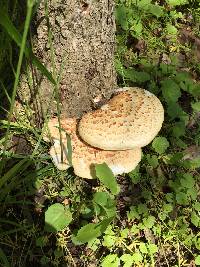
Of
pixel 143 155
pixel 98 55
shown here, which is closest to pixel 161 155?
pixel 143 155

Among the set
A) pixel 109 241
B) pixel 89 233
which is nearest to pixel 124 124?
pixel 89 233

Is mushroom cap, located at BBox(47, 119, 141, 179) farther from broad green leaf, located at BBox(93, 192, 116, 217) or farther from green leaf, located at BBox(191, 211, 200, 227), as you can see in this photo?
green leaf, located at BBox(191, 211, 200, 227)

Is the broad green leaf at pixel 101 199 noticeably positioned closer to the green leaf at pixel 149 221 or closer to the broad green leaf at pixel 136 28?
the green leaf at pixel 149 221

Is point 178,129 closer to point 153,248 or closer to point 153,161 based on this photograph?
point 153,161

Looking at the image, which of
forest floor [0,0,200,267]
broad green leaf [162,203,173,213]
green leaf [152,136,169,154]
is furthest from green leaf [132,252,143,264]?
green leaf [152,136,169,154]

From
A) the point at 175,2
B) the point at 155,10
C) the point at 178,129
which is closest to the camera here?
the point at 178,129

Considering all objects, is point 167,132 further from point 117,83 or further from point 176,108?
point 117,83

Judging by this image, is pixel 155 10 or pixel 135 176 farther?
pixel 155 10
